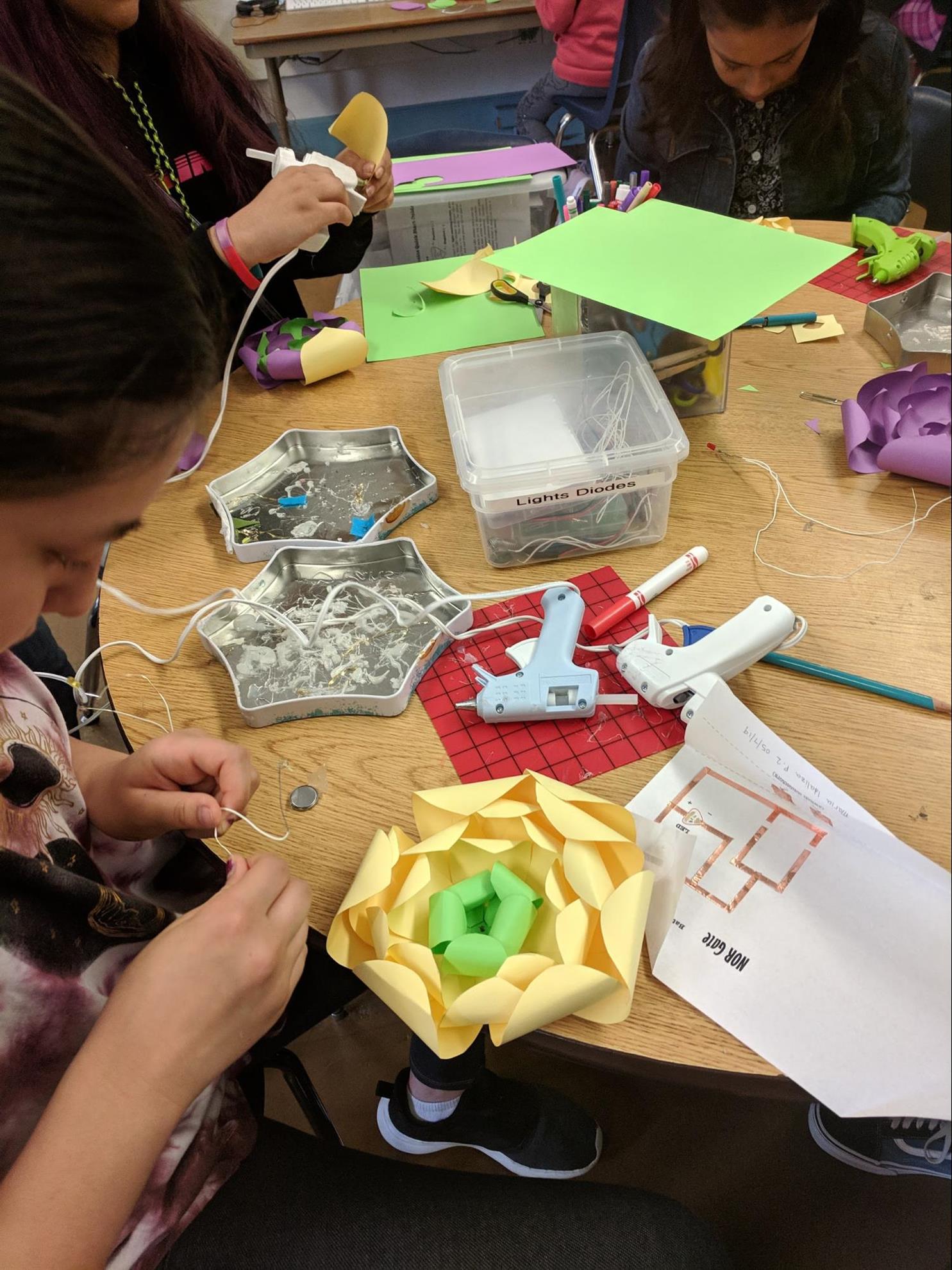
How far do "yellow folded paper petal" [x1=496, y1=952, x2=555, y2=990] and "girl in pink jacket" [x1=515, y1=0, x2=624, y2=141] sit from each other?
193 centimetres

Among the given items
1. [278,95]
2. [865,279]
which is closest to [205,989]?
[865,279]

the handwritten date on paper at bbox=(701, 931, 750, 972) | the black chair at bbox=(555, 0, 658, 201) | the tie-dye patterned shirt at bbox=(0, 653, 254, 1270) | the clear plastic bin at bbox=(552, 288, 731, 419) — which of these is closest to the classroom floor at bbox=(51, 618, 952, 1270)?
the tie-dye patterned shirt at bbox=(0, 653, 254, 1270)

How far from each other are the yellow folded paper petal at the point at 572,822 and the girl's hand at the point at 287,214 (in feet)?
2.57

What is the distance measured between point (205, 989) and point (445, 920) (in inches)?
6.1

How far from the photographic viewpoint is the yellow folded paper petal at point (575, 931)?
48cm

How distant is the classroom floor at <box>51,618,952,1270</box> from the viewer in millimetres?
840

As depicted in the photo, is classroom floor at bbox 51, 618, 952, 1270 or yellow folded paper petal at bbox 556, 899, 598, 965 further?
classroom floor at bbox 51, 618, 952, 1270

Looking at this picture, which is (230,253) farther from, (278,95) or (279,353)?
(278,95)

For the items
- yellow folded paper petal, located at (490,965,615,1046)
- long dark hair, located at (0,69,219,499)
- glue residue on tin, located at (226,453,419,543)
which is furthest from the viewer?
glue residue on tin, located at (226,453,419,543)

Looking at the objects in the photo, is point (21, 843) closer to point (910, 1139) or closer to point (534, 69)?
point (910, 1139)

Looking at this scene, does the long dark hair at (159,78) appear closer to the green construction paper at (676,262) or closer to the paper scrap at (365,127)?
the paper scrap at (365,127)

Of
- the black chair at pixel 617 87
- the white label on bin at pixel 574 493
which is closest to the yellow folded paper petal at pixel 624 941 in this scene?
the white label on bin at pixel 574 493

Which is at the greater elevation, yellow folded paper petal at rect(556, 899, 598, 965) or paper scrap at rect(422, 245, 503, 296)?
paper scrap at rect(422, 245, 503, 296)

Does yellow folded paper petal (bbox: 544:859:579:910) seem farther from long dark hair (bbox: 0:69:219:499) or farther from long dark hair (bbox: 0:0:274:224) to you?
long dark hair (bbox: 0:0:274:224)
